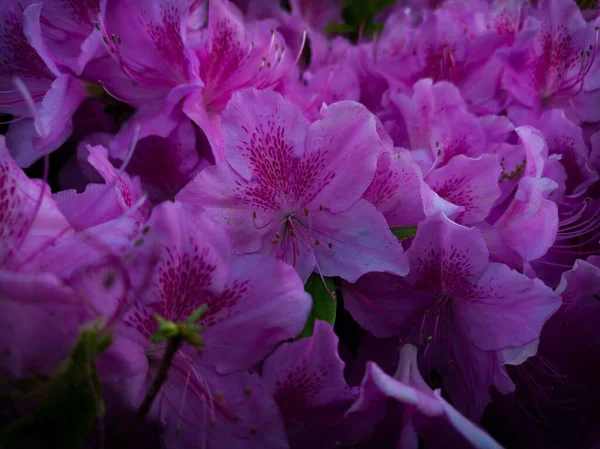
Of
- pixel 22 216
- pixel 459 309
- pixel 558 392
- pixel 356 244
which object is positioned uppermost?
pixel 22 216

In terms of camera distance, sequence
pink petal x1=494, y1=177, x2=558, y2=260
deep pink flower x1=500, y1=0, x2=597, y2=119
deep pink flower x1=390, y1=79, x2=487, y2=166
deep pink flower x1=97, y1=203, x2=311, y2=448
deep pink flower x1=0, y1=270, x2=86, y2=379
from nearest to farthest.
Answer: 1. deep pink flower x1=0, y1=270, x2=86, y2=379
2. deep pink flower x1=97, y1=203, x2=311, y2=448
3. pink petal x1=494, y1=177, x2=558, y2=260
4. deep pink flower x1=390, y1=79, x2=487, y2=166
5. deep pink flower x1=500, y1=0, x2=597, y2=119

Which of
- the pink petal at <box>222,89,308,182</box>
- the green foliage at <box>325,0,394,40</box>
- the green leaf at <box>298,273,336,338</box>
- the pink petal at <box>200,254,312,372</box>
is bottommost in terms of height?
the green leaf at <box>298,273,336,338</box>

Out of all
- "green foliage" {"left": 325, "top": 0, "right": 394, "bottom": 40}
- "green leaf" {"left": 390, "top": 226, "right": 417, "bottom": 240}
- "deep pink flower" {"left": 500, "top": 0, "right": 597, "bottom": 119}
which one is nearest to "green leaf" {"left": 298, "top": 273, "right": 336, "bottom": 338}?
"green leaf" {"left": 390, "top": 226, "right": 417, "bottom": 240}

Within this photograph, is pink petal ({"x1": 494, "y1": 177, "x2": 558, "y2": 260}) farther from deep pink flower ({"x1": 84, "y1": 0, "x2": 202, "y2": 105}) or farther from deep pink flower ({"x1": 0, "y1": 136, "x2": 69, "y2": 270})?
deep pink flower ({"x1": 0, "y1": 136, "x2": 69, "y2": 270})

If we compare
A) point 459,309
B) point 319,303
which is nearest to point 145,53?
point 319,303

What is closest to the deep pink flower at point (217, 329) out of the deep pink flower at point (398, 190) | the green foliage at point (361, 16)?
the deep pink flower at point (398, 190)

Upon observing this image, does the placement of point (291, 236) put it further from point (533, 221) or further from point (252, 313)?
point (533, 221)

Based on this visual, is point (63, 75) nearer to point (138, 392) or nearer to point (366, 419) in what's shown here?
point (138, 392)

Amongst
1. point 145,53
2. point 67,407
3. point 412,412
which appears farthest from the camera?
point 145,53
